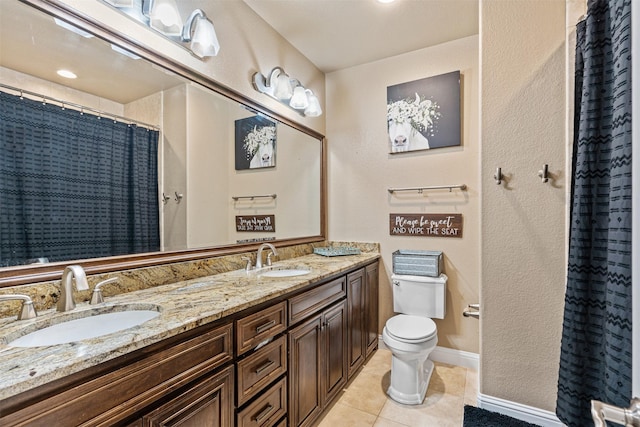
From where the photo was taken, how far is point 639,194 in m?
0.41

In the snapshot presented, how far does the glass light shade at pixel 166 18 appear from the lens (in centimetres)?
145

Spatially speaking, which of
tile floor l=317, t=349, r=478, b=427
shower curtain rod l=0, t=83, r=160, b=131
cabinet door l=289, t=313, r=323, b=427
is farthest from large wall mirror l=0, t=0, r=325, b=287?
tile floor l=317, t=349, r=478, b=427

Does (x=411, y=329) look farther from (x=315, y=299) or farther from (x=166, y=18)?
(x=166, y=18)

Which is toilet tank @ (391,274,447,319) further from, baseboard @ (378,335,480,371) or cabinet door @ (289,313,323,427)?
cabinet door @ (289,313,323,427)

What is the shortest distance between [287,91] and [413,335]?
201 centimetres

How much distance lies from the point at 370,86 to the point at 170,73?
5.98 feet

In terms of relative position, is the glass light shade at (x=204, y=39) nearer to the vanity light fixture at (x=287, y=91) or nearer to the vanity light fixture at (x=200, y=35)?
the vanity light fixture at (x=200, y=35)

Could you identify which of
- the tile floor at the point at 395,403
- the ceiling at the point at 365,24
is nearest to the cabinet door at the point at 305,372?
the tile floor at the point at 395,403

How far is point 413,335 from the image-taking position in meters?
1.91

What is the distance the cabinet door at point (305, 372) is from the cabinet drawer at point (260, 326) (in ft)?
0.42

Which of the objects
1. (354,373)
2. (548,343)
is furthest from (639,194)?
(354,373)

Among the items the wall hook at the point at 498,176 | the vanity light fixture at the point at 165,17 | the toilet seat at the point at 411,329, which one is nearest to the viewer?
the vanity light fixture at the point at 165,17

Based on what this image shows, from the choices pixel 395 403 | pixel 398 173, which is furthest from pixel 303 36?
pixel 395 403

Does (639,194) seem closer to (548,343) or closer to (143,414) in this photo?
(143,414)
